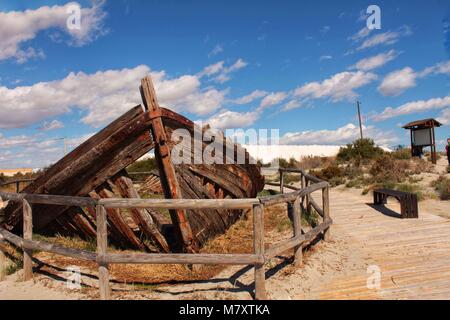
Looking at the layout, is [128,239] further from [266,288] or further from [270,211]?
[270,211]

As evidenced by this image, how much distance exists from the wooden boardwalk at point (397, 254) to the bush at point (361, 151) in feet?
62.5

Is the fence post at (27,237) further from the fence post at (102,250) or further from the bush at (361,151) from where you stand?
the bush at (361,151)

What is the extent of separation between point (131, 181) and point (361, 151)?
83.1ft

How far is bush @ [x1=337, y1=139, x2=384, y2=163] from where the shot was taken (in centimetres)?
2677

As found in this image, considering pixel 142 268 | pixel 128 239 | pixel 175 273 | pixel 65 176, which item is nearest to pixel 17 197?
pixel 65 176

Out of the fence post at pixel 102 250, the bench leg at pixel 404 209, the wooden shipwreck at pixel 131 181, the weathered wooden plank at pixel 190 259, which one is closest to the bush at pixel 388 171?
the bench leg at pixel 404 209

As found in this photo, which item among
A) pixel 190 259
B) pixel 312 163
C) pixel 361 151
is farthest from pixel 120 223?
pixel 312 163

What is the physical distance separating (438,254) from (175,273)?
390cm

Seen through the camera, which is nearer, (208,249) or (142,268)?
(142,268)

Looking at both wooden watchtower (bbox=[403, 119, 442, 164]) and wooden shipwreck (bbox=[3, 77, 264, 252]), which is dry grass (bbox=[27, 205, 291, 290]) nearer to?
wooden shipwreck (bbox=[3, 77, 264, 252])

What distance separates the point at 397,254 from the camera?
5320mm

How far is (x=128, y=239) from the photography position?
535 cm

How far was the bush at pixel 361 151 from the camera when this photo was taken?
87.8 ft

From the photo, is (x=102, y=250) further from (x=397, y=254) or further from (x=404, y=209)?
(x=404, y=209)
